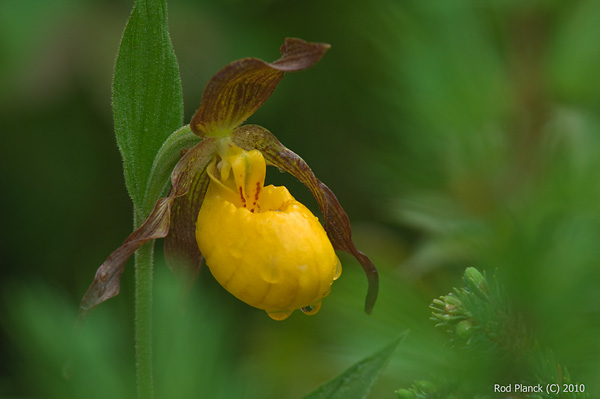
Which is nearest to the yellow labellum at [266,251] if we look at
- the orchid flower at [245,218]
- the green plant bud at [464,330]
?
the orchid flower at [245,218]

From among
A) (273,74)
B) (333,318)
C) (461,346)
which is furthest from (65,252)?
(461,346)

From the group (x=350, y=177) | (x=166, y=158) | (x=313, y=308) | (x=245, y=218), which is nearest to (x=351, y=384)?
(x=313, y=308)

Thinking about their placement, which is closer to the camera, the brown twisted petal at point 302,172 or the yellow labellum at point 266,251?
the yellow labellum at point 266,251

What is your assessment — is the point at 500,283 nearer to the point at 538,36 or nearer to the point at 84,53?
the point at 538,36

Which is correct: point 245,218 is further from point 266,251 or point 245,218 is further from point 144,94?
Answer: point 144,94

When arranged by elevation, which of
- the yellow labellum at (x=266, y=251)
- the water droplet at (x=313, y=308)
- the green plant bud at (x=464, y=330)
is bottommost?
the water droplet at (x=313, y=308)

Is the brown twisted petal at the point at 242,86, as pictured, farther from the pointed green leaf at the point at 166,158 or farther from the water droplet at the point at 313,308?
the water droplet at the point at 313,308

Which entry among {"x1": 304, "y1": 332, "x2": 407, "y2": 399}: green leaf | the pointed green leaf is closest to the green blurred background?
{"x1": 304, "y1": 332, "x2": 407, "y2": 399}: green leaf
